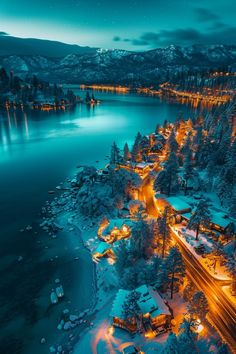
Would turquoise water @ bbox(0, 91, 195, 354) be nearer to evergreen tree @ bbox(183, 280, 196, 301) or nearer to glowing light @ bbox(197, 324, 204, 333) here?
evergreen tree @ bbox(183, 280, 196, 301)

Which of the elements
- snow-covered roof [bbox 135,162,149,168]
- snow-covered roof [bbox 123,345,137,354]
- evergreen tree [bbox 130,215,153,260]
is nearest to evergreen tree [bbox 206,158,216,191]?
snow-covered roof [bbox 135,162,149,168]

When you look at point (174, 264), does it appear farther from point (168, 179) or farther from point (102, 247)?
point (168, 179)

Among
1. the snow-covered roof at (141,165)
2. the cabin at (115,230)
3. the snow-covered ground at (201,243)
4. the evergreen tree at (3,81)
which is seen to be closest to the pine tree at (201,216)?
the snow-covered ground at (201,243)

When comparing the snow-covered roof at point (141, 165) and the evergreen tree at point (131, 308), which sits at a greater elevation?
the snow-covered roof at point (141, 165)

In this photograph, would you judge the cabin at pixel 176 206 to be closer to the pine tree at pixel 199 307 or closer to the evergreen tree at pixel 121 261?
the evergreen tree at pixel 121 261

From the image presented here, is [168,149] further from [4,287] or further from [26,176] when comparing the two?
[4,287]

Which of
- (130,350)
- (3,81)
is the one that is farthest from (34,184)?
(3,81)
